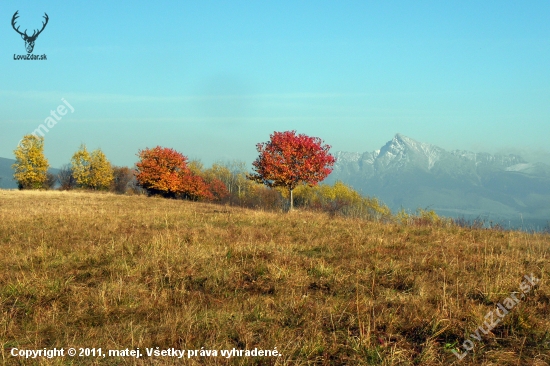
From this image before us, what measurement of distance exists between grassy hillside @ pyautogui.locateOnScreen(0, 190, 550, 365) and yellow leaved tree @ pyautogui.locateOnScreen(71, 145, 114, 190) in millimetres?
84257

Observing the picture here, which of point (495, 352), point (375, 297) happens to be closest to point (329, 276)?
point (375, 297)

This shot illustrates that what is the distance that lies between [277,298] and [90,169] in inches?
3700

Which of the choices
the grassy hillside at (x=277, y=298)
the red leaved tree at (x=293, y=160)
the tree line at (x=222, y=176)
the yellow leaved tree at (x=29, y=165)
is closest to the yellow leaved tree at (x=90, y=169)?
the tree line at (x=222, y=176)

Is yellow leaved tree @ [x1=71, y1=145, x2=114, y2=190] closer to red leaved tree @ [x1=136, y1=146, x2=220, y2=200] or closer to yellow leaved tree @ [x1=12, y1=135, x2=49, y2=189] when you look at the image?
yellow leaved tree @ [x1=12, y1=135, x2=49, y2=189]

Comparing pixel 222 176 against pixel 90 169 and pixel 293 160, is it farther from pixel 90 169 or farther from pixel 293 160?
pixel 293 160

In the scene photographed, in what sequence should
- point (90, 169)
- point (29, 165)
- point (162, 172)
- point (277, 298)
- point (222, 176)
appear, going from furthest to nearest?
point (222, 176)
point (90, 169)
point (29, 165)
point (162, 172)
point (277, 298)

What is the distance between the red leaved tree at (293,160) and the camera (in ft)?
105

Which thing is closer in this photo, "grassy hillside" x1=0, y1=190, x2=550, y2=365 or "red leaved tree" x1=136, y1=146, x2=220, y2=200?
"grassy hillside" x1=0, y1=190, x2=550, y2=365

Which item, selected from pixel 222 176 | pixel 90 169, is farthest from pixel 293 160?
pixel 222 176

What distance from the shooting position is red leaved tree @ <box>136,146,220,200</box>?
66.1 m

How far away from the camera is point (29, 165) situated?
74250mm

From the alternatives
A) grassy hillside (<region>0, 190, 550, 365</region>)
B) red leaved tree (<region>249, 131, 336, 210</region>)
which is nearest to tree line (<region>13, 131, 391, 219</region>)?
red leaved tree (<region>249, 131, 336, 210</region>)

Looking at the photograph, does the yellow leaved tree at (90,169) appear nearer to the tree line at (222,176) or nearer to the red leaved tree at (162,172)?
the tree line at (222,176)

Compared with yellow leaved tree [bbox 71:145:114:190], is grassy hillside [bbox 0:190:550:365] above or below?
below
